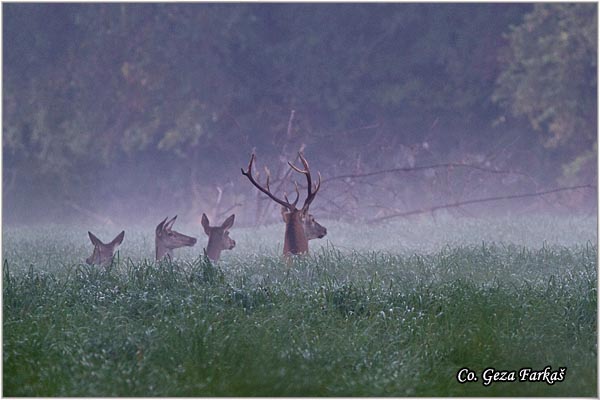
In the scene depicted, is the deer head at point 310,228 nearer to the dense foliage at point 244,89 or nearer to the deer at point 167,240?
the deer at point 167,240

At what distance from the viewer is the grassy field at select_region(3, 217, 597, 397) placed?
5.97 m

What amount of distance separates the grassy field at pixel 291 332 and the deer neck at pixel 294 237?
1.14 meters

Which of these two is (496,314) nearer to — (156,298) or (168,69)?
(156,298)

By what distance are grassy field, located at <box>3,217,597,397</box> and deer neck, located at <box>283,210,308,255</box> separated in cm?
114

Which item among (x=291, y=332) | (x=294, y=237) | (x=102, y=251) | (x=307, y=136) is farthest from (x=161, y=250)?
(x=307, y=136)

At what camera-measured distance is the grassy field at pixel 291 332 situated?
5.97 meters

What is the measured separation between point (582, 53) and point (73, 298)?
50.4ft

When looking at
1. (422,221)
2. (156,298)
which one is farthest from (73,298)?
(422,221)

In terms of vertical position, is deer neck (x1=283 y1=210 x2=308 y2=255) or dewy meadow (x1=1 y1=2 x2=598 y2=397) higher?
dewy meadow (x1=1 y1=2 x2=598 y2=397)

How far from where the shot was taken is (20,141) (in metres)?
22.4

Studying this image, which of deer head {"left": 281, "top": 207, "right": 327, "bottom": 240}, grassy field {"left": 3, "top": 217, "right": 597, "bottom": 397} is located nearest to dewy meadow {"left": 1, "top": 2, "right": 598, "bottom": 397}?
deer head {"left": 281, "top": 207, "right": 327, "bottom": 240}

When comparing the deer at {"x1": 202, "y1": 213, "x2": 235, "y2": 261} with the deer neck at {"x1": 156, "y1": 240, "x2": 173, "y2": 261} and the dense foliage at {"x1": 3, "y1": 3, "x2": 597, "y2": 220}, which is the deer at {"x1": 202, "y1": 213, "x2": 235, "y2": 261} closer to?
the deer neck at {"x1": 156, "y1": 240, "x2": 173, "y2": 261}

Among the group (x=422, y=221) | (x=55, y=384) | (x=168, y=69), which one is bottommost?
(x=55, y=384)

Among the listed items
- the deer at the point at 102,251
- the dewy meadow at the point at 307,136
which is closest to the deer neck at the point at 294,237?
the dewy meadow at the point at 307,136
